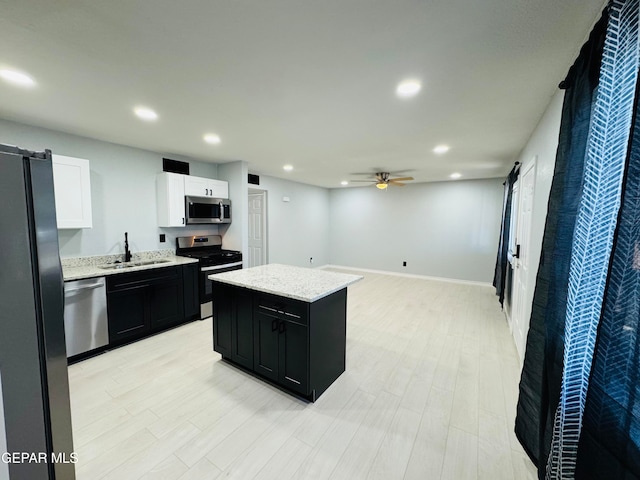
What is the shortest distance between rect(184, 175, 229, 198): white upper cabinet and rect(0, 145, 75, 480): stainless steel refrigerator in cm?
321

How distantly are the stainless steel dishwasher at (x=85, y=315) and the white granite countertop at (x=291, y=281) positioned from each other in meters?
1.36

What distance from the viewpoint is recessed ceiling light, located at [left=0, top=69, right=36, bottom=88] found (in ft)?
5.69

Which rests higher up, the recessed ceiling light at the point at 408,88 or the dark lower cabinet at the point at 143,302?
the recessed ceiling light at the point at 408,88

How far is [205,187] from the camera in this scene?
4.08 m

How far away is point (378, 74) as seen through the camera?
67.6 inches

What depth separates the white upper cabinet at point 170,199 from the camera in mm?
3645

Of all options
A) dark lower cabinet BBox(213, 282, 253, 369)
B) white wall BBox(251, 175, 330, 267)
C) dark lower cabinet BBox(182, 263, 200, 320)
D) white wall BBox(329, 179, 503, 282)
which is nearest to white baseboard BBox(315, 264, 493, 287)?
white wall BBox(329, 179, 503, 282)

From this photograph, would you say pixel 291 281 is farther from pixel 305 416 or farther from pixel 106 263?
pixel 106 263

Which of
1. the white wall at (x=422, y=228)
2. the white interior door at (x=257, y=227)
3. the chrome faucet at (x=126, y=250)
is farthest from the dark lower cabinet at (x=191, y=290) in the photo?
the white wall at (x=422, y=228)

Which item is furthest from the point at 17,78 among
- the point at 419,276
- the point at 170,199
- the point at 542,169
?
the point at 419,276

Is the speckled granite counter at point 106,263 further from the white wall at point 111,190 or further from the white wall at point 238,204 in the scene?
the white wall at point 238,204

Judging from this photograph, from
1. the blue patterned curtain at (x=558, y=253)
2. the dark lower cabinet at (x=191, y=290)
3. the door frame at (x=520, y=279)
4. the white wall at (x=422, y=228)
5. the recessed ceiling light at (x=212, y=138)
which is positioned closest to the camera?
the blue patterned curtain at (x=558, y=253)

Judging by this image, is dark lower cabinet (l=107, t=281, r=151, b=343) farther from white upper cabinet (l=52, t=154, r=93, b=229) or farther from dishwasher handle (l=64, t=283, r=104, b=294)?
white upper cabinet (l=52, t=154, r=93, b=229)

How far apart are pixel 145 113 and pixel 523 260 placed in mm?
4145
